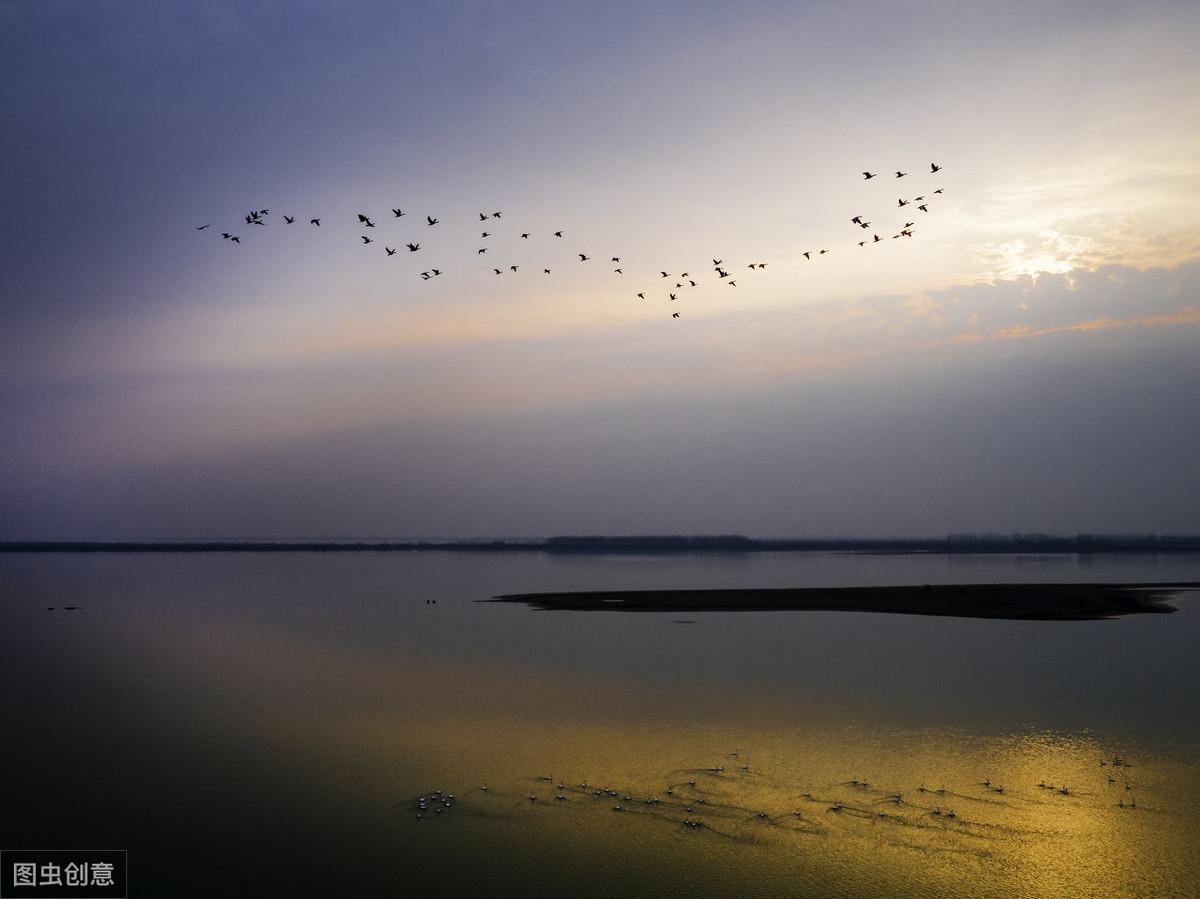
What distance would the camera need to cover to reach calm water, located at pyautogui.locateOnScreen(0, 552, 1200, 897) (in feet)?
41.6

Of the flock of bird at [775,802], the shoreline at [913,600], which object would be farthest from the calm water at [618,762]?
the shoreline at [913,600]

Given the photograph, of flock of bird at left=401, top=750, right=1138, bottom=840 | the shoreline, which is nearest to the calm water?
flock of bird at left=401, top=750, right=1138, bottom=840

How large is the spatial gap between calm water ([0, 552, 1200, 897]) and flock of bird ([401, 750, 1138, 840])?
0.06 metres

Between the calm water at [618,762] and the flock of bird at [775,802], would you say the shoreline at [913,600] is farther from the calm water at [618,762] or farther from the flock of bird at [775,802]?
the flock of bird at [775,802]

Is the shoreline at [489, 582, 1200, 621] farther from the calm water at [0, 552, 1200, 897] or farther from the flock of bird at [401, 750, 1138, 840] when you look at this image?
the flock of bird at [401, 750, 1138, 840]

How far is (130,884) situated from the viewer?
40.5 ft

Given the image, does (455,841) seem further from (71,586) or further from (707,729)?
(71,586)

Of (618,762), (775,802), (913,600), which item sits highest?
(913,600)

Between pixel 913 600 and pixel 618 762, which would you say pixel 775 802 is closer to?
pixel 618 762

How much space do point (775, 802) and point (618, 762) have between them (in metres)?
3.77

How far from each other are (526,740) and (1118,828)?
11.7 metres

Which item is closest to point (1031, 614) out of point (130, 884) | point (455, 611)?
point (455, 611)

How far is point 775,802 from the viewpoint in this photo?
15055mm

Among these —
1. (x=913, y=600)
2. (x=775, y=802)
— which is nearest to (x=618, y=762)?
(x=775, y=802)
